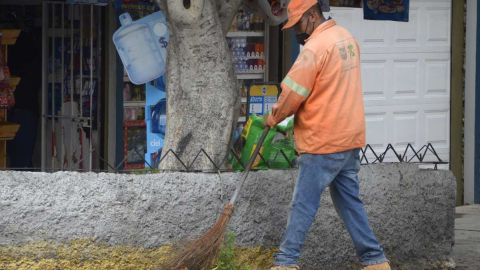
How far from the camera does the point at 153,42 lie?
8289 mm

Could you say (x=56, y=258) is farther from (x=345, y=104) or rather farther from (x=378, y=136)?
(x=378, y=136)

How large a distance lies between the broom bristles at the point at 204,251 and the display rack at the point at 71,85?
11.5 feet

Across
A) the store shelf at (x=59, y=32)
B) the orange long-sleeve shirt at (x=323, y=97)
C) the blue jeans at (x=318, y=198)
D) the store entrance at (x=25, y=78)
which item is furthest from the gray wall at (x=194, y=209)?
the store entrance at (x=25, y=78)

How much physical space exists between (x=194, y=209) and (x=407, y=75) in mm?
4688

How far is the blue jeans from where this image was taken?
640 cm

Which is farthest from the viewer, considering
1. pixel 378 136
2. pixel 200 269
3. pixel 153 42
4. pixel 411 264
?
pixel 378 136

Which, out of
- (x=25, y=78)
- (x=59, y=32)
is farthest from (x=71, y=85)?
(x=25, y=78)

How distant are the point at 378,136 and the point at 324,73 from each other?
4391 mm

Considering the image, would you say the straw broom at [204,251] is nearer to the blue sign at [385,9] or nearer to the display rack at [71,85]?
the display rack at [71,85]

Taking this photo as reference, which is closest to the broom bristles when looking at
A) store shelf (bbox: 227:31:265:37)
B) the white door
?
store shelf (bbox: 227:31:265:37)

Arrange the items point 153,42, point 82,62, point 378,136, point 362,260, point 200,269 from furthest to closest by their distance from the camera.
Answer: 1. point 378,136
2. point 82,62
3. point 153,42
4. point 362,260
5. point 200,269

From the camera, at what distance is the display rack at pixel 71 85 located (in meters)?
9.62

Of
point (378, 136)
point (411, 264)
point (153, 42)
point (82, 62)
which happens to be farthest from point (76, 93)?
point (411, 264)

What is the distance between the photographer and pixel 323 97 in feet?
20.9
